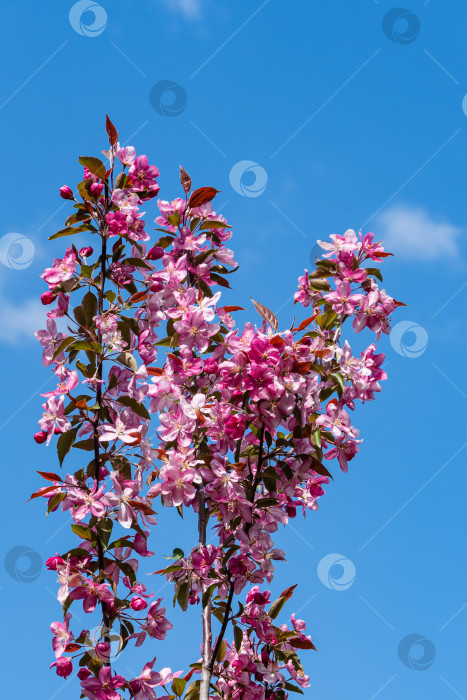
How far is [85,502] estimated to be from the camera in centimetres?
257

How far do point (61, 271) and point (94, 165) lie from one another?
420 mm

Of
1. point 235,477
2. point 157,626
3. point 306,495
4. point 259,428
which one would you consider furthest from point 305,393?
point 157,626

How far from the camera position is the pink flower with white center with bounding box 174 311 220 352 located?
2770 mm

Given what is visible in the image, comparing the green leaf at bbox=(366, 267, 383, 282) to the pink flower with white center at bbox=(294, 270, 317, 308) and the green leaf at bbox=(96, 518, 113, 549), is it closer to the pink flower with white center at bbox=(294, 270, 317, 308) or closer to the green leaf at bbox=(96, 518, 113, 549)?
the pink flower with white center at bbox=(294, 270, 317, 308)

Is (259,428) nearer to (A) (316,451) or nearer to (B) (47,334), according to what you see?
(A) (316,451)

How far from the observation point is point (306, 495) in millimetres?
3008

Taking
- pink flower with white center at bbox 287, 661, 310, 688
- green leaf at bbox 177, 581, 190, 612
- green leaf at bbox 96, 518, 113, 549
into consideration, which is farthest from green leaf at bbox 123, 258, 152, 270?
pink flower with white center at bbox 287, 661, 310, 688

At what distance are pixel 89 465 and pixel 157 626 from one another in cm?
62

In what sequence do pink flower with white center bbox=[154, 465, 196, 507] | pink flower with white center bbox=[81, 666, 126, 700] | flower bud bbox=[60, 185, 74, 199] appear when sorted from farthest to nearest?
flower bud bbox=[60, 185, 74, 199] < pink flower with white center bbox=[154, 465, 196, 507] < pink flower with white center bbox=[81, 666, 126, 700]

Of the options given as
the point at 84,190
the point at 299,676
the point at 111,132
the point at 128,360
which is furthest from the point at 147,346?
the point at 299,676

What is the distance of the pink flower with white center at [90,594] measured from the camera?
2.54 m

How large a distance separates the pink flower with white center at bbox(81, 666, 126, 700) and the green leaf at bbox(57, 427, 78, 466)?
0.73 m

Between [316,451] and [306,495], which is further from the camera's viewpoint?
[306,495]

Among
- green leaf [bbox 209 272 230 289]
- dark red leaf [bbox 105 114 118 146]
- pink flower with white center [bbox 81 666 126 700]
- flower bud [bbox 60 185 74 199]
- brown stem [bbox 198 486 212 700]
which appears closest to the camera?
pink flower with white center [bbox 81 666 126 700]
